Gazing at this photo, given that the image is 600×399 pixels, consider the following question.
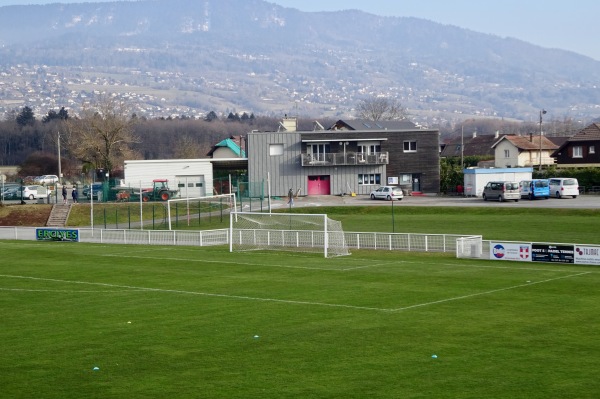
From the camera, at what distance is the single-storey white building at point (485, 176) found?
79.5 metres

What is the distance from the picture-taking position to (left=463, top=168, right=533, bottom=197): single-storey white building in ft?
261

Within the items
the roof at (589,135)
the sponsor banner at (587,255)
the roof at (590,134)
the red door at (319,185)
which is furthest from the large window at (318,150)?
the sponsor banner at (587,255)

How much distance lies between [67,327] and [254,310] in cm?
529

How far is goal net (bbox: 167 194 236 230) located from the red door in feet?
58.4

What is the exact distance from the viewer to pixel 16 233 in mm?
59312

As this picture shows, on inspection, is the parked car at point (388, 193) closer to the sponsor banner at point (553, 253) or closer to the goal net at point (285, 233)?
the goal net at point (285, 233)

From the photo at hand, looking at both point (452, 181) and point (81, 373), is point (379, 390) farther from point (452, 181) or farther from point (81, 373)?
point (452, 181)

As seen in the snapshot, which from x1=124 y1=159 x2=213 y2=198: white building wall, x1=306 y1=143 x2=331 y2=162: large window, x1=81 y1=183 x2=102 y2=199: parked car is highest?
x1=306 y1=143 x2=331 y2=162: large window

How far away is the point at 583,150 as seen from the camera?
9575 centimetres

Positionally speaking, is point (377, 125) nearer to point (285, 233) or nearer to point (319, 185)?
point (319, 185)

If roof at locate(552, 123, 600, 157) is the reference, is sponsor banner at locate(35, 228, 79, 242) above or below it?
below

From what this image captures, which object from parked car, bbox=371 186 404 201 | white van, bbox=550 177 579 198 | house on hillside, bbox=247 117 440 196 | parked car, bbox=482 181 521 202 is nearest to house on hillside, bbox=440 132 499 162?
house on hillside, bbox=247 117 440 196

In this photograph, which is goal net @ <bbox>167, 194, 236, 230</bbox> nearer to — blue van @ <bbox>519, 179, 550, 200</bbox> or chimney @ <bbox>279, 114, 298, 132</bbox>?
blue van @ <bbox>519, 179, 550, 200</bbox>

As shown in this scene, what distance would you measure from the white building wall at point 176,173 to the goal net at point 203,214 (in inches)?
535
